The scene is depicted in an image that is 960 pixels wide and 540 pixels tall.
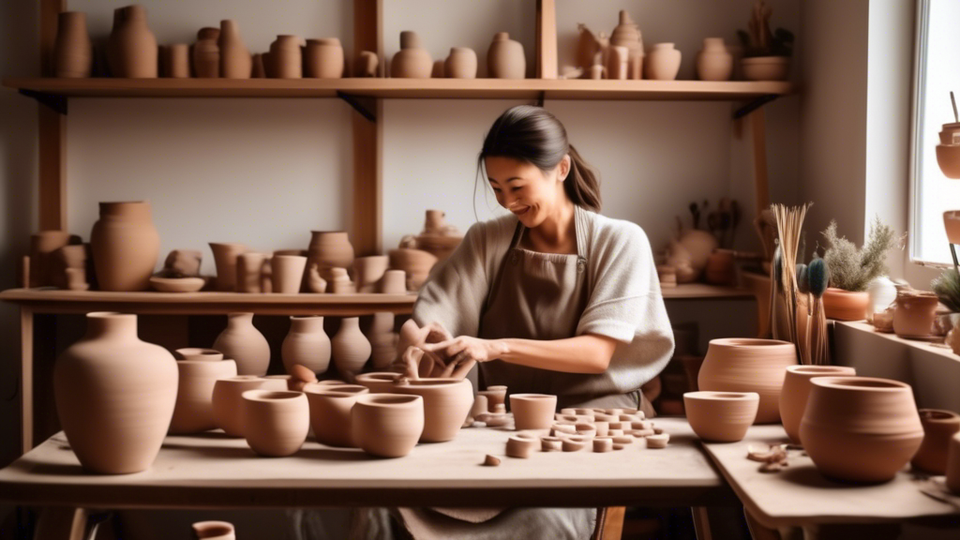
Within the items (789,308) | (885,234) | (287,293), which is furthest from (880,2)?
(287,293)

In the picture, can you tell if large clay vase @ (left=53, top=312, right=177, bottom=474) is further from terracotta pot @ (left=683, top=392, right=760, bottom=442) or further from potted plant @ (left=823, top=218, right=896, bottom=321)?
potted plant @ (left=823, top=218, right=896, bottom=321)

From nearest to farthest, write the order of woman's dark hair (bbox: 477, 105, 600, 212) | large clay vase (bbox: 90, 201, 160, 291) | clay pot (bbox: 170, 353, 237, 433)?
1. clay pot (bbox: 170, 353, 237, 433)
2. woman's dark hair (bbox: 477, 105, 600, 212)
3. large clay vase (bbox: 90, 201, 160, 291)

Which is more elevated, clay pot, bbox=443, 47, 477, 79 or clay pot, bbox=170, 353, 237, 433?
clay pot, bbox=443, 47, 477, 79

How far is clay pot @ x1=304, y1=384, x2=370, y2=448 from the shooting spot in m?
1.65

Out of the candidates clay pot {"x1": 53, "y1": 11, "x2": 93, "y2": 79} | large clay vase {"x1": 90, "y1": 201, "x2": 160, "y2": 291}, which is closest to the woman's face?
large clay vase {"x1": 90, "y1": 201, "x2": 160, "y2": 291}

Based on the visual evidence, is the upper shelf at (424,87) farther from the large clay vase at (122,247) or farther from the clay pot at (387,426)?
the clay pot at (387,426)

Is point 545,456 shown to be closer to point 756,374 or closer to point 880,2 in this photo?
point 756,374

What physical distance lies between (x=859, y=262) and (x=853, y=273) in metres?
0.04

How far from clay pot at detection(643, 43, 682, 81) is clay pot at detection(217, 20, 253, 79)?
1.58 meters

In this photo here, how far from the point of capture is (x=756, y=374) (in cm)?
186

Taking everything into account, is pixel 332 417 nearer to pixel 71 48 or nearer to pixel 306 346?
pixel 306 346

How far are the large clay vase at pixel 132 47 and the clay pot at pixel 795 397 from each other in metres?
2.73

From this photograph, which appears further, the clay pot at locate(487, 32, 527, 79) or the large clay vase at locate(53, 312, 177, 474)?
the clay pot at locate(487, 32, 527, 79)

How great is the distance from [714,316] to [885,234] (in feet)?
3.85
